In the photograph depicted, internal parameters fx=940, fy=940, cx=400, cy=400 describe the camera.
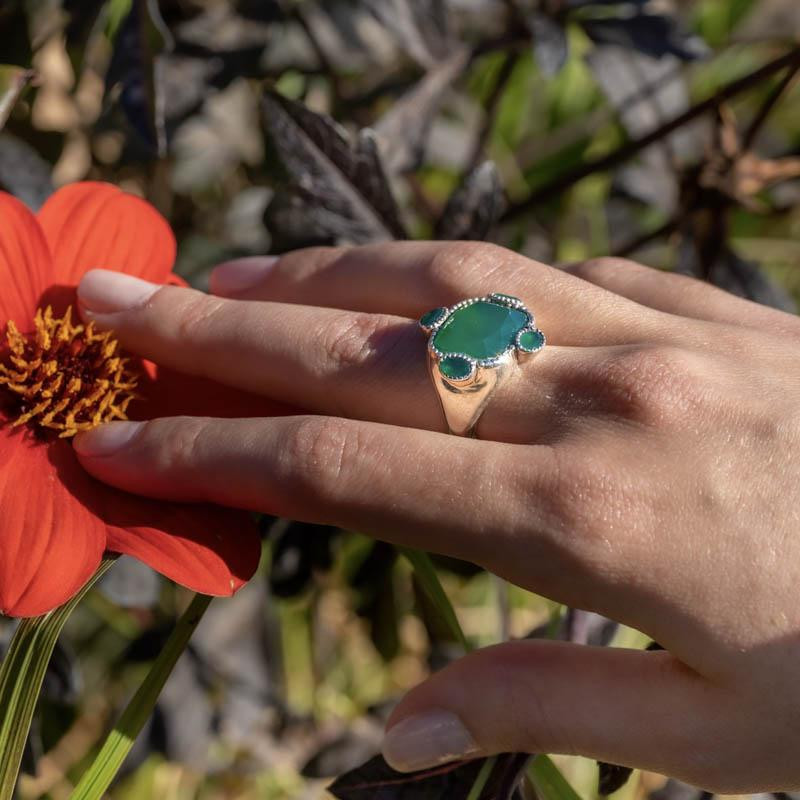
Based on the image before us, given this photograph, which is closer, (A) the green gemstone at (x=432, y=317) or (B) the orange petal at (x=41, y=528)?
(B) the orange petal at (x=41, y=528)

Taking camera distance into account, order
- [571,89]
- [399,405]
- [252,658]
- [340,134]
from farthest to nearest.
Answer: [571,89], [252,658], [340,134], [399,405]

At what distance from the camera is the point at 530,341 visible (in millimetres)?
705

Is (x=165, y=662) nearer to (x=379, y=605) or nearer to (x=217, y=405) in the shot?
(x=217, y=405)

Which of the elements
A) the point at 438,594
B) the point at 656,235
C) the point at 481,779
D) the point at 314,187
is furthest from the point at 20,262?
the point at 656,235

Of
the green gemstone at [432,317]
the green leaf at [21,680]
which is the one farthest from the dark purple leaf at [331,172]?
the green leaf at [21,680]

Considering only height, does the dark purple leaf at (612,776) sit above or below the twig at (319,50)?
below

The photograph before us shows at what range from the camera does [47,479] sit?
0.65 m

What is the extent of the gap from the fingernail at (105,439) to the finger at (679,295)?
45 centimetres

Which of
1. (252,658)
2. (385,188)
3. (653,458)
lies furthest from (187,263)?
(653,458)

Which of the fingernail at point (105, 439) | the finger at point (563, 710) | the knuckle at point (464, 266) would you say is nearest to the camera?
the finger at point (563, 710)

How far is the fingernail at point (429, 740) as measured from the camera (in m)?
0.59

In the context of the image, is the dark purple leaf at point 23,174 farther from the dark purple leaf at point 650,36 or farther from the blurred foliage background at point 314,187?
the dark purple leaf at point 650,36

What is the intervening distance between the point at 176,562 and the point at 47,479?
0.41ft

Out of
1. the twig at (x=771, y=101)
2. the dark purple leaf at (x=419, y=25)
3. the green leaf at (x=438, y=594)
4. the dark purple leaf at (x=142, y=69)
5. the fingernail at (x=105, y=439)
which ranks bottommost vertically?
the green leaf at (x=438, y=594)
